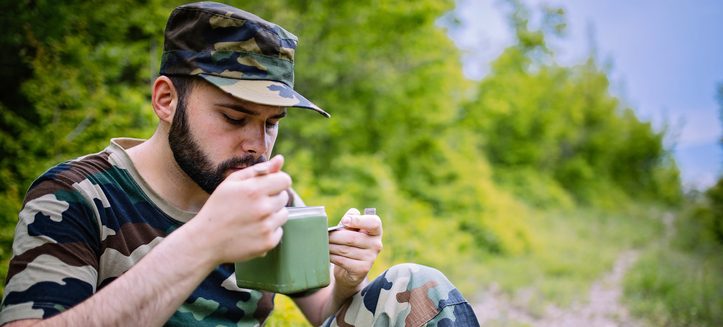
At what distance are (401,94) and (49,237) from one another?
7.04 meters

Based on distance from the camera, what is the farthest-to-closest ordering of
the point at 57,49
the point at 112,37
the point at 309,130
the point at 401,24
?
the point at 401,24, the point at 309,130, the point at 112,37, the point at 57,49

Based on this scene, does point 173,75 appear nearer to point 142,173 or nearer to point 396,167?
point 142,173

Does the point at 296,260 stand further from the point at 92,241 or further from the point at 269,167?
the point at 92,241

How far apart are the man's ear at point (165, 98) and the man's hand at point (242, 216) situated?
54 centimetres

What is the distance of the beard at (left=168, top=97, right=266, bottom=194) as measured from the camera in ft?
4.97

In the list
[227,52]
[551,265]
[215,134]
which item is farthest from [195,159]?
[551,265]

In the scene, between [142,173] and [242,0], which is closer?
[142,173]

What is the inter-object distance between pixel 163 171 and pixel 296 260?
61 cm

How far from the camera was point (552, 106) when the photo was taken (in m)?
16.9

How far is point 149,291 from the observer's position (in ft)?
3.59

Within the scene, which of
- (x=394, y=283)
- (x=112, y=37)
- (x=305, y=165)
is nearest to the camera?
(x=394, y=283)

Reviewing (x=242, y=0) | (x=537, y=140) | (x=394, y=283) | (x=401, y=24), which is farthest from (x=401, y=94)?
(x=537, y=140)

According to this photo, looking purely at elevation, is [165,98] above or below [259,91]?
below

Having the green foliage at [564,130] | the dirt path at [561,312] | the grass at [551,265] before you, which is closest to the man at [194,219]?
the grass at [551,265]
